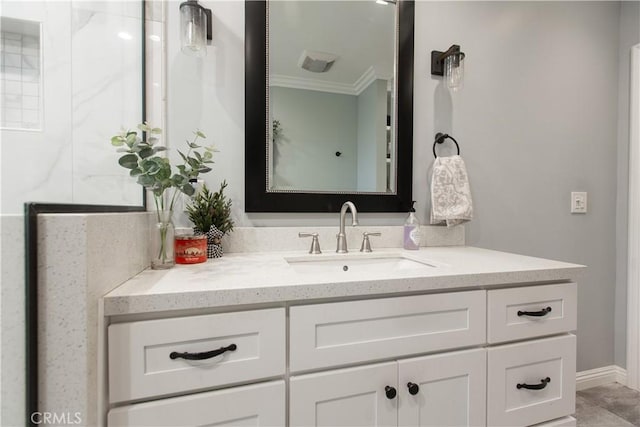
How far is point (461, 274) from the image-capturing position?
2.78ft

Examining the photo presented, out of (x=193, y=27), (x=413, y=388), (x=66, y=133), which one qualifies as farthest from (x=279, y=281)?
(x=193, y=27)

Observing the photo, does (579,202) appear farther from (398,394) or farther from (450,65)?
Answer: (398,394)

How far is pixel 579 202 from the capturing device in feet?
5.53

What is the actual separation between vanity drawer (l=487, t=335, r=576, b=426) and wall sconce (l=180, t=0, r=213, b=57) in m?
1.38

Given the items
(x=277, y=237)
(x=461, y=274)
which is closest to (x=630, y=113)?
(x=461, y=274)

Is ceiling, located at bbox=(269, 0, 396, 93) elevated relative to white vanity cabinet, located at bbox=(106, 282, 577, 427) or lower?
elevated

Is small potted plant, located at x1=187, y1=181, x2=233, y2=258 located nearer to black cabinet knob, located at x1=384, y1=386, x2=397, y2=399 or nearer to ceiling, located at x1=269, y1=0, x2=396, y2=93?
ceiling, located at x1=269, y1=0, x2=396, y2=93

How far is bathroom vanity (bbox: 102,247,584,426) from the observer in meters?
0.63

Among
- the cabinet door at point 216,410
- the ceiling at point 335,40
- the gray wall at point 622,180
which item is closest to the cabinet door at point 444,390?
the cabinet door at point 216,410

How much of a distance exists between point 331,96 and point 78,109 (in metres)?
0.88

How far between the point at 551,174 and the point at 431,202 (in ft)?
2.50

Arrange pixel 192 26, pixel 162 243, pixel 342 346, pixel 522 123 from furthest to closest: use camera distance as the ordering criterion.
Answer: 1. pixel 522 123
2. pixel 192 26
3. pixel 162 243
4. pixel 342 346

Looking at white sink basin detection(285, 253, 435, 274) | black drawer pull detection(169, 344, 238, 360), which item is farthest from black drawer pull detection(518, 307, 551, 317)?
black drawer pull detection(169, 344, 238, 360)

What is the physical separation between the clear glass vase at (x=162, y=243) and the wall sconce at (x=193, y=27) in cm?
62
